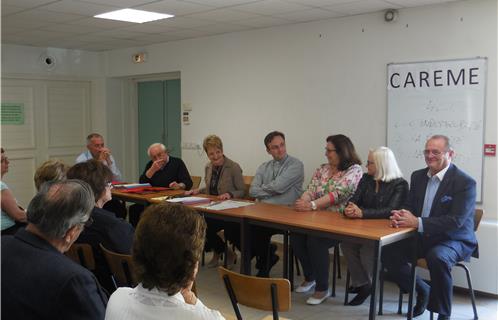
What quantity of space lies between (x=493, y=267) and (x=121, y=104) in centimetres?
588

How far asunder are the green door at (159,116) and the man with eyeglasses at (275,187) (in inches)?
120

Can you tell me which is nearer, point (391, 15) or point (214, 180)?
point (391, 15)

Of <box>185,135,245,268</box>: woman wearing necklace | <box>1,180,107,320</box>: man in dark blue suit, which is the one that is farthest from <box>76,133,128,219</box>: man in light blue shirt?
<box>1,180,107,320</box>: man in dark blue suit

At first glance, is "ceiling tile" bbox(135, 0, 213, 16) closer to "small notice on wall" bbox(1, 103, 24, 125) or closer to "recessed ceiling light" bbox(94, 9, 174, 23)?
"recessed ceiling light" bbox(94, 9, 174, 23)

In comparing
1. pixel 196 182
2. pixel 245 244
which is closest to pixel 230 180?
pixel 245 244

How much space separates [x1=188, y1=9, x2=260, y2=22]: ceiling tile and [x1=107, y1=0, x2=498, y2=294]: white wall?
2.06 feet

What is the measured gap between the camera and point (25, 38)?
6.68 m

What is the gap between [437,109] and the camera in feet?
14.8

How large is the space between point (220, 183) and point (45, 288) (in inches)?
130

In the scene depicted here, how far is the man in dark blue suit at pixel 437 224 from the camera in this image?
3.41 metres

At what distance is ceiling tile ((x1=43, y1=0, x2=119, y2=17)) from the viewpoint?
469 centimetres

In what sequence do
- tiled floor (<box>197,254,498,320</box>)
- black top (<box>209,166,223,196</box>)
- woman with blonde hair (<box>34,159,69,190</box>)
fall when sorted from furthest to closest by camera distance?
black top (<box>209,166,223,196</box>) < tiled floor (<box>197,254,498,320</box>) < woman with blonde hair (<box>34,159,69,190</box>)

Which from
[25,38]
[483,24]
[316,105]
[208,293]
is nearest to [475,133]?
[483,24]

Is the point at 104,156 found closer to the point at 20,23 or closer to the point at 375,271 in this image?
the point at 20,23
